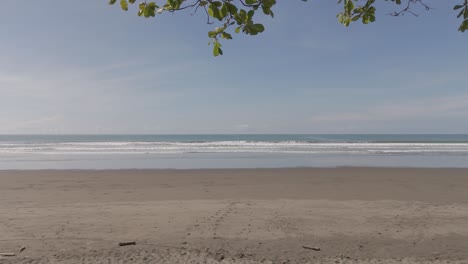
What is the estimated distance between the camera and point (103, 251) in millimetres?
4617

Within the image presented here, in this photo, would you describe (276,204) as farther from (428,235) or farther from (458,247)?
(458,247)

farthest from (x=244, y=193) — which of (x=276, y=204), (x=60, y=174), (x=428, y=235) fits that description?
(x=60, y=174)

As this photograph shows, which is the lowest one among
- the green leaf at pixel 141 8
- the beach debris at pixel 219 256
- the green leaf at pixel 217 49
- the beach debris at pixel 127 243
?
the beach debris at pixel 219 256

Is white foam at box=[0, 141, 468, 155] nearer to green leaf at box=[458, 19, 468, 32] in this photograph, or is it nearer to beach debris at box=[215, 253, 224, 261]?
beach debris at box=[215, 253, 224, 261]

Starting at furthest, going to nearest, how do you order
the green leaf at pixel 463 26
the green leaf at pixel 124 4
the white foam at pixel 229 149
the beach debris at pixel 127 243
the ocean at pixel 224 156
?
the white foam at pixel 229 149 → the ocean at pixel 224 156 → the beach debris at pixel 127 243 → the green leaf at pixel 463 26 → the green leaf at pixel 124 4

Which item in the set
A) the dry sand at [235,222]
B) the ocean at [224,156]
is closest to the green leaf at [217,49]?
the dry sand at [235,222]

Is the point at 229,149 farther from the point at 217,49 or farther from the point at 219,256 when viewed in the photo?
the point at 217,49

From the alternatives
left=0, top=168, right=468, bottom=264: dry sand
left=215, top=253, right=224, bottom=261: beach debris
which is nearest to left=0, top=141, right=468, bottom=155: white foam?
left=0, top=168, right=468, bottom=264: dry sand

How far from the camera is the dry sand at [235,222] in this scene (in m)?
4.59

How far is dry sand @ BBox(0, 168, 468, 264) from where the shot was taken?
459 cm

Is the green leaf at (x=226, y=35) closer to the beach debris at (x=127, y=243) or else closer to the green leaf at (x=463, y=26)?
the green leaf at (x=463, y=26)

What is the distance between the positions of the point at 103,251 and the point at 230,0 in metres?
3.91

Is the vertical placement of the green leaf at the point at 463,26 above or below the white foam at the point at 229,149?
above

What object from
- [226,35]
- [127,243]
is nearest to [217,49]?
[226,35]
